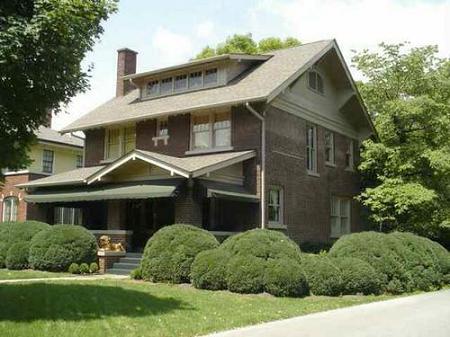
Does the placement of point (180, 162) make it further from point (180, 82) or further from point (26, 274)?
point (180, 82)

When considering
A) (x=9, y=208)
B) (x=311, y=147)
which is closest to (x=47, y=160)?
(x=9, y=208)

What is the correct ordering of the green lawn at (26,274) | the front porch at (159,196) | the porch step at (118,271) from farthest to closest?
the front porch at (159,196)
the porch step at (118,271)
the green lawn at (26,274)

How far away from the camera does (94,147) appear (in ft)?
92.0

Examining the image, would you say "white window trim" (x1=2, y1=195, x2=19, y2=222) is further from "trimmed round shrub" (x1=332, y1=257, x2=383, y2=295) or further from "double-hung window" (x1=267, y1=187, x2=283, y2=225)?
"trimmed round shrub" (x1=332, y1=257, x2=383, y2=295)

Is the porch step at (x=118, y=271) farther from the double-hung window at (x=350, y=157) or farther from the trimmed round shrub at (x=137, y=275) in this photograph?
the double-hung window at (x=350, y=157)

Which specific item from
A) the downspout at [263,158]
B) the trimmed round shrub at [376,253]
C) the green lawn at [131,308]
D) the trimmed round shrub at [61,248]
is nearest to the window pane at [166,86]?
the downspout at [263,158]

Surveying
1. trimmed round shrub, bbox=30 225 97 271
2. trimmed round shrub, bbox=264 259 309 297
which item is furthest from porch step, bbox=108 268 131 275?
trimmed round shrub, bbox=264 259 309 297

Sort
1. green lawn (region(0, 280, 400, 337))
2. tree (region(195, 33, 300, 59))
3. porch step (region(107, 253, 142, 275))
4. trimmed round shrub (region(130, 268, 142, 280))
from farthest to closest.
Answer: tree (region(195, 33, 300, 59)) → porch step (region(107, 253, 142, 275)) → trimmed round shrub (region(130, 268, 142, 280)) → green lawn (region(0, 280, 400, 337))

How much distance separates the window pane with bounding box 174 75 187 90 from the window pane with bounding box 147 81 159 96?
114cm

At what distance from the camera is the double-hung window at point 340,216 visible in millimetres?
27797

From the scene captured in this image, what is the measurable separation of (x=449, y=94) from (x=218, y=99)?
11.2m

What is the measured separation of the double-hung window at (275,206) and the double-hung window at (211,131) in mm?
2604

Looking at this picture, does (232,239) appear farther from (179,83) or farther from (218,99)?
(179,83)

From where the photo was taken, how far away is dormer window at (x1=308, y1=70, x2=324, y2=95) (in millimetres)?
26255
